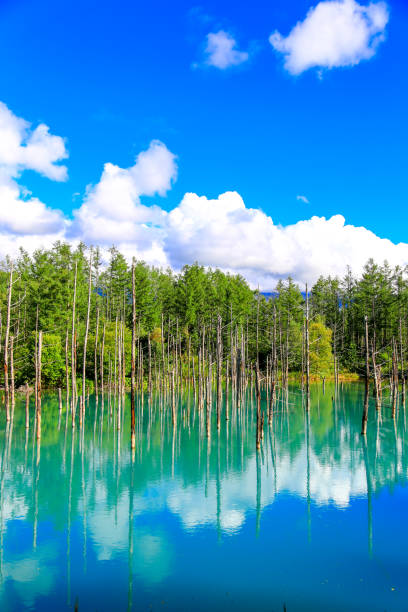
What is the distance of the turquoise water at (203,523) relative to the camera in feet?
30.8

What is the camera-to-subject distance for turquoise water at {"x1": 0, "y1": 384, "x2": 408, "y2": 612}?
9.38 metres

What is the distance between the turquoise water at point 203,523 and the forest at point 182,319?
55.7 feet

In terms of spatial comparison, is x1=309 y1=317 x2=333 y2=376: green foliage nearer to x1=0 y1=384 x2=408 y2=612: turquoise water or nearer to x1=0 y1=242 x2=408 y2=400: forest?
x1=0 y1=242 x2=408 y2=400: forest

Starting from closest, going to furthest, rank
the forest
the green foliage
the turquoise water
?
the turquoise water → the forest → the green foliage

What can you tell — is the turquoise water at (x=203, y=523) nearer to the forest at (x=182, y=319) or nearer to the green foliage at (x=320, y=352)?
the forest at (x=182, y=319)

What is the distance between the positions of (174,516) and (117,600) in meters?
4.77

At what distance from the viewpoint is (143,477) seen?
17703 millimetres

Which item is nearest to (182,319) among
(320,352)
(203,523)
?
(320,352)

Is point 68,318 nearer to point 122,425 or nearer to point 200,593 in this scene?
point 122,425

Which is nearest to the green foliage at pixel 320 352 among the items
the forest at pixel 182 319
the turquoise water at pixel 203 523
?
the forest at pixel 182 319

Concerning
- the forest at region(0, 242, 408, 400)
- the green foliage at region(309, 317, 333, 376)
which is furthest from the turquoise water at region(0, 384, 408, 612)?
the green foliage at region(309, 317, 333, 376)

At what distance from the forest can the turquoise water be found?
17.0m

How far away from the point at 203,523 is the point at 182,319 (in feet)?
139

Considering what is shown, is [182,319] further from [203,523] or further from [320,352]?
[203,523]
